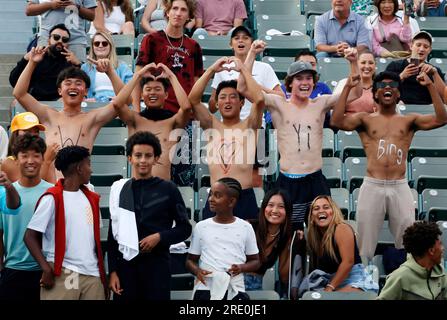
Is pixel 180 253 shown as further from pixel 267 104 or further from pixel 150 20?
pixel 150 20

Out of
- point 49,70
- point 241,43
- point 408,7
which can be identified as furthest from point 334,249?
point 408,7

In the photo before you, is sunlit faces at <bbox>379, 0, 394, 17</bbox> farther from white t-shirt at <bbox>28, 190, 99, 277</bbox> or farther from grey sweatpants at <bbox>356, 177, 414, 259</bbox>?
white t-shirt at <bbox>28, 190, 99, 277</bbox>

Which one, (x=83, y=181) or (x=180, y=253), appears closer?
(x=83, y=181)

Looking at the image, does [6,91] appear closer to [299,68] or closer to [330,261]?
[299,68]

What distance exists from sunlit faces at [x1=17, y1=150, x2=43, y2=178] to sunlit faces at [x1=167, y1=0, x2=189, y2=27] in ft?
9.74

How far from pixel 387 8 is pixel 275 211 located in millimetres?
4431

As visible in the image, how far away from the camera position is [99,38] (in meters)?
13.0

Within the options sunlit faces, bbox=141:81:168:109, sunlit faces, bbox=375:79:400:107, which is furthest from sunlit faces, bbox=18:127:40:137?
sunlit faces, bbox=375:79:400:107

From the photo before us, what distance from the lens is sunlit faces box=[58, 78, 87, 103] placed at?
11383 millimetres

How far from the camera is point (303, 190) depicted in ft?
37.4

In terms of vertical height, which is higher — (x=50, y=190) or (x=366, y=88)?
(x=366, y=88)
